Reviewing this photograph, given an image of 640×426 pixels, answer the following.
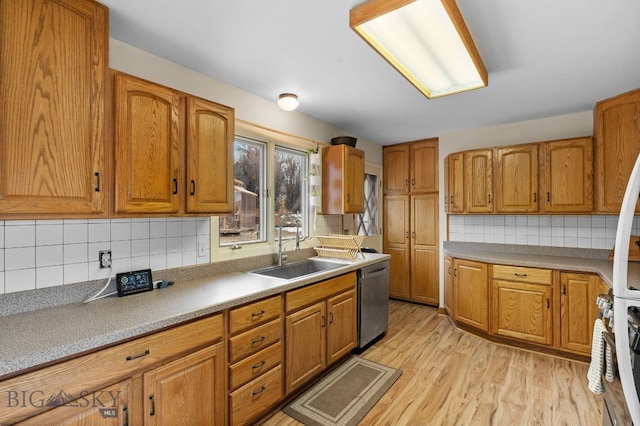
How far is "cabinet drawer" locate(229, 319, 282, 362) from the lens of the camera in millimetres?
1724

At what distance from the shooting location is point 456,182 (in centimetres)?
356

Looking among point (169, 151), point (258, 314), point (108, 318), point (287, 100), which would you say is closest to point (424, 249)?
point (287, 100)

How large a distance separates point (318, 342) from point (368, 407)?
550mm

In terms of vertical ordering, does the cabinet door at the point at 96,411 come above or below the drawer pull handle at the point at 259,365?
above

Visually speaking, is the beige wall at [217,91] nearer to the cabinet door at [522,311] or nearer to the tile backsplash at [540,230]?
the tile backsplash at [540,230]

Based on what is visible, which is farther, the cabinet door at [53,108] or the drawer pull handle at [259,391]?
the drawer pull handle at [259,391]

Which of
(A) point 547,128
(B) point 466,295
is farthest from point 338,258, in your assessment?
(A) point 547,128

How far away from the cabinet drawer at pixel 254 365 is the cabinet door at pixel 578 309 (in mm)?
2572

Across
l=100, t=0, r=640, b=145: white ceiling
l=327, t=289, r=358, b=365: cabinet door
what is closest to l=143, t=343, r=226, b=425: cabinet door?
l=327, t=289, r=358, b=365: cabinet door

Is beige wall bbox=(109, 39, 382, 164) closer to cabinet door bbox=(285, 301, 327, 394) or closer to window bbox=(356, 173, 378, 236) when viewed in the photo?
window bbox=(356, 173, 378, 236)

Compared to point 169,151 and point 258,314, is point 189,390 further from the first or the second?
point 169,151

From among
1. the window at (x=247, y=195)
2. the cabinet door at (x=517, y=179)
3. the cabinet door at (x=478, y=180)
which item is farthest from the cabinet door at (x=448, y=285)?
the window at (x=247, y=195)

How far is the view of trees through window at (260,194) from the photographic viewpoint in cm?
260

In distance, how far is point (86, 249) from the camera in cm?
169
